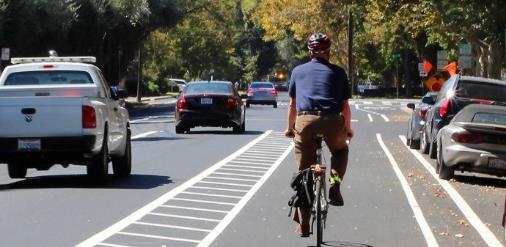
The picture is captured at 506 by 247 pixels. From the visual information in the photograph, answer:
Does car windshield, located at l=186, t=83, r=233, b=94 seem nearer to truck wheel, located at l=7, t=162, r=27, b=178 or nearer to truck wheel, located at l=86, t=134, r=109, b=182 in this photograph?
truck wheel, located at l=7, t=162, r=27, b=178

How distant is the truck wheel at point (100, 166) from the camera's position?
53.8ft

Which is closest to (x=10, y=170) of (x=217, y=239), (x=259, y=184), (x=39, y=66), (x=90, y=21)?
(x=39, y=66)

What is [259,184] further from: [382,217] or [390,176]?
[382,217]

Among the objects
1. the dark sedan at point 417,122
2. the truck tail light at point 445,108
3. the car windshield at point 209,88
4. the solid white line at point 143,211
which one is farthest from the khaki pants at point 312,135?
the car windshield at point 209,88

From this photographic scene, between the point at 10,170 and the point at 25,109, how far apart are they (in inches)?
85.3

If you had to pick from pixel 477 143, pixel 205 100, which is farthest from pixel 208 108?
pixel 477 143

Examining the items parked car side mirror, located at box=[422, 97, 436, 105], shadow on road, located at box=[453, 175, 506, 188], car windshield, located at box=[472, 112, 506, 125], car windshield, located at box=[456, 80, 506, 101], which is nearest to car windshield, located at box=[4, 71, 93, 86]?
car windshield, located at box=[472, 112, 506, 125]

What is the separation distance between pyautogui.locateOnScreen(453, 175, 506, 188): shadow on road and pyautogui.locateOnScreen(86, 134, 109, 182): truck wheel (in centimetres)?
586

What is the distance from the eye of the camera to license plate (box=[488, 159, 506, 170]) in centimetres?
1744

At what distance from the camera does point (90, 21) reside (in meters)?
55.6

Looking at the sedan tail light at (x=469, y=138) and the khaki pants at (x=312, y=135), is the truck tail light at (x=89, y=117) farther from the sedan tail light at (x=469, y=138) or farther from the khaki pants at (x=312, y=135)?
the khaki pants at (x=312, y=135)

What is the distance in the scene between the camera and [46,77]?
18.0 m

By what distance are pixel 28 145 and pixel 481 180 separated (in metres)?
7.74

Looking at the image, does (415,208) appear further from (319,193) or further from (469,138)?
(319,193)
